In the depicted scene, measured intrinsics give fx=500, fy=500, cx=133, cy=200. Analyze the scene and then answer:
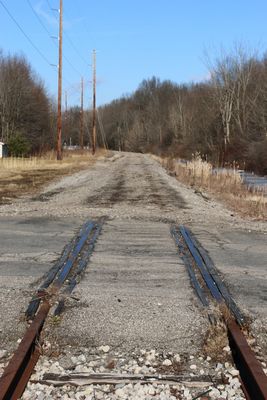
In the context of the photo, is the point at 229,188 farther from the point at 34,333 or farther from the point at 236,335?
the point at 34,333

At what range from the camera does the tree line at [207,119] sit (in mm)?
56231

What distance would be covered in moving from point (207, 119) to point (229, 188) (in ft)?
202

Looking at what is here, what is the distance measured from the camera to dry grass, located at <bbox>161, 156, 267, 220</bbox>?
1489 cm

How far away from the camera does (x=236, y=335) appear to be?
444cm

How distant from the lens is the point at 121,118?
15350 centimetres

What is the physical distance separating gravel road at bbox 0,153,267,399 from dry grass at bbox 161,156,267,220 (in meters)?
0.86

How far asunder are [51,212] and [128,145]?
131274 mm

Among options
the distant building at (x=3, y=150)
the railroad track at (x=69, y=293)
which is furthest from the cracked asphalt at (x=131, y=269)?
the distant building at (x=3, y=150)

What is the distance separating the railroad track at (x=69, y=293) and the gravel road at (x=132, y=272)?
144mm

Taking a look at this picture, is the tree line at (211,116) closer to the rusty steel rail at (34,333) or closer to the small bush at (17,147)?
the small bush at (17,147)

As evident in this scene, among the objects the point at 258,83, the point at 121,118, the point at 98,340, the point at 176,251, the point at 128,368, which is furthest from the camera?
the point at 121,118

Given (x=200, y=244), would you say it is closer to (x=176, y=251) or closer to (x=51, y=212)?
(x=176, y=251)

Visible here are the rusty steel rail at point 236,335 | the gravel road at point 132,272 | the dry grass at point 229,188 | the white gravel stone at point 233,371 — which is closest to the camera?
the rusty steel rail at point 236,335

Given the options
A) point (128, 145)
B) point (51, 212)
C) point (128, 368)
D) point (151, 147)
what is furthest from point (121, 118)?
point (128, 368)
